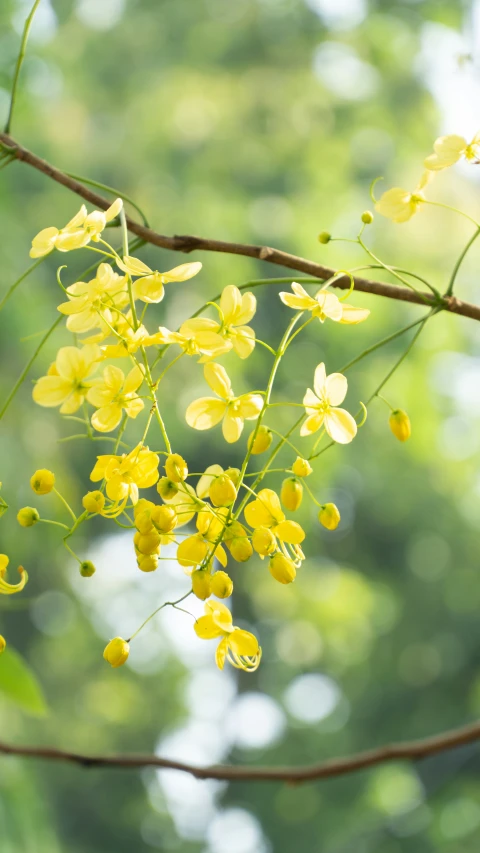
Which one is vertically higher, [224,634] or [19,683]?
[224,634]

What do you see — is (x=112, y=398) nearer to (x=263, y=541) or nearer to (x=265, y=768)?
(x=263, y=541)

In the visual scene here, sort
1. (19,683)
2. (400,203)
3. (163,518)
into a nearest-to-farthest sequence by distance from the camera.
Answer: (163,518)
(400,203)
(19,683)

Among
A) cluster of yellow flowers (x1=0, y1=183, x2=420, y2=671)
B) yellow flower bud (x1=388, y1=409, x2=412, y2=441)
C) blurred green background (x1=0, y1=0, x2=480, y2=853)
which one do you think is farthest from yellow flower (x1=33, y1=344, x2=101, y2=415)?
blurred green background (x1=0, y1=0, x2=480, y2=853)

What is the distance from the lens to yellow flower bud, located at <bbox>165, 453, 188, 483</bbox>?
0.80 ft

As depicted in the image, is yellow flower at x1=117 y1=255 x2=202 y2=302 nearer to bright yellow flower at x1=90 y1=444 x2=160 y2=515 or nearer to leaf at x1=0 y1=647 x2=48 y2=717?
bright yellow flower at x1=90 y1=444 x2=160 y2=515

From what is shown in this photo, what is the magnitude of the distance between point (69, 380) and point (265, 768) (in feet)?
0.92

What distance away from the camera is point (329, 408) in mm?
279

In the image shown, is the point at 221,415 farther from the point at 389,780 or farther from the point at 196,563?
the point at 389,780

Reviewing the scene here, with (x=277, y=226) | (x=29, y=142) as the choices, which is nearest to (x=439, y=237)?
(x=277, y=226)

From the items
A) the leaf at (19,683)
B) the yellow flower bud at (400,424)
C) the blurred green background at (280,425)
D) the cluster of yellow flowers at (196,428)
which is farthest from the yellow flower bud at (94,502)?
the blurred green background at (280,425)

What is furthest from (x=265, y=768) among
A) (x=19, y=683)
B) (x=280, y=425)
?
(x=280, y=425)

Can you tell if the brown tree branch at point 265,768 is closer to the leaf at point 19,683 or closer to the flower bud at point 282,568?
the leaf at point 19,683

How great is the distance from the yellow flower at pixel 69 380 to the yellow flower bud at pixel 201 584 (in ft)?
0.28

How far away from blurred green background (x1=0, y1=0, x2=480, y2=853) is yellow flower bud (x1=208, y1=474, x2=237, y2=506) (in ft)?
8.23
